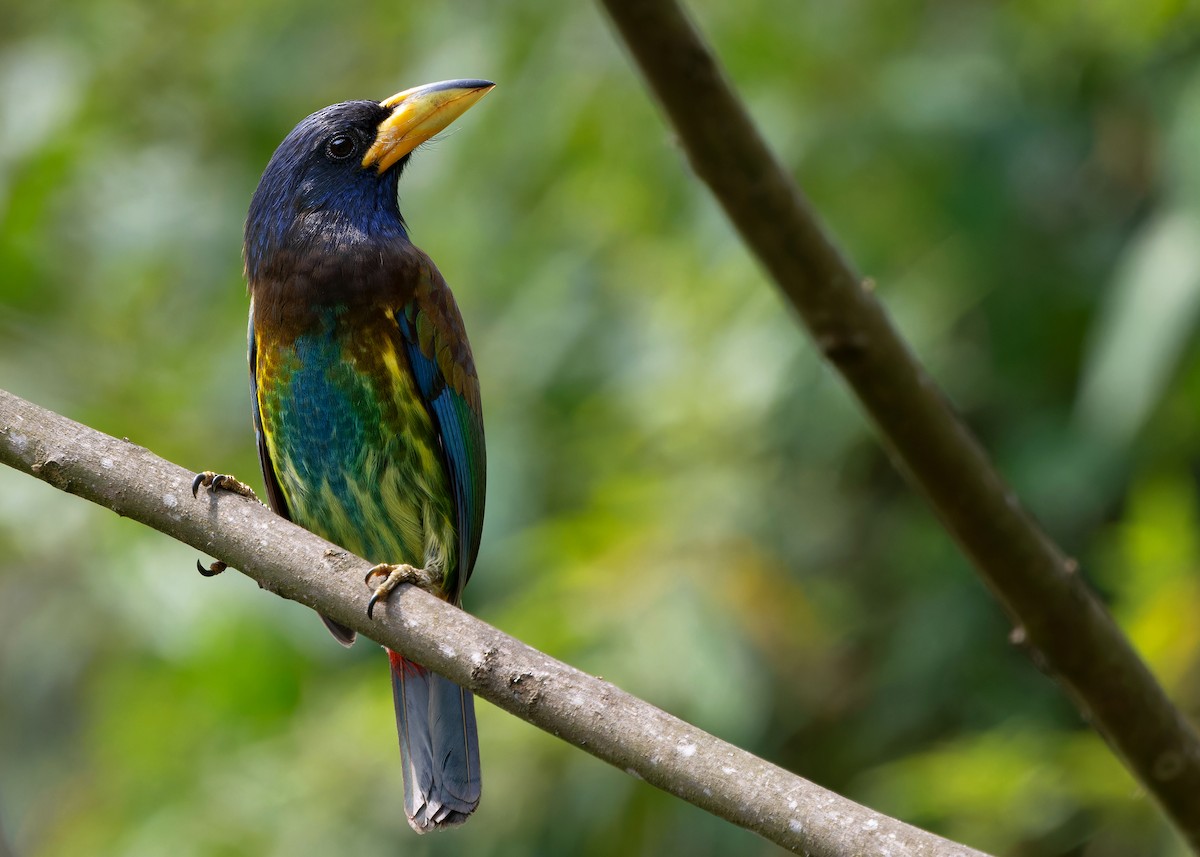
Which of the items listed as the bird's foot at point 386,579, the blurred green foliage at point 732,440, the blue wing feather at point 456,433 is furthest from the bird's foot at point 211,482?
the blurred green foliage at point 732,440

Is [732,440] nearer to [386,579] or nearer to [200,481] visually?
[386,579]

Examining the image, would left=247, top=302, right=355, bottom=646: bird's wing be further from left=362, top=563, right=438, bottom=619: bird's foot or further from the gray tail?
left=362, top=563, right=438, bottom=619: bird's foot

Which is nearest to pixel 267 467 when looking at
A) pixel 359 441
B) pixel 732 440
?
pixel 359 441

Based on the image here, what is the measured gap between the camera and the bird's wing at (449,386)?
3.14 meters

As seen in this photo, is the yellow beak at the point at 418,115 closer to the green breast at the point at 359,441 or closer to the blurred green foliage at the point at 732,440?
the green breast at the point at 359,441

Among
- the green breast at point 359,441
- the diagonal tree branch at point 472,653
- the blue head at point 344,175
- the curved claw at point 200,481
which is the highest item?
the blue head at point 344,175

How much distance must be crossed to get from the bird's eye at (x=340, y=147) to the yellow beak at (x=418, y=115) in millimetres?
42

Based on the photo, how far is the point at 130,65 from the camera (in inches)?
220

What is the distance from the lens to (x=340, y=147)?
11.0ft

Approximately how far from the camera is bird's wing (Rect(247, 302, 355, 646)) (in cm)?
327

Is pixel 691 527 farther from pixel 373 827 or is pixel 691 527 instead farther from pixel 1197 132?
pixel 1197 132

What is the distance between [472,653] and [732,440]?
234cm

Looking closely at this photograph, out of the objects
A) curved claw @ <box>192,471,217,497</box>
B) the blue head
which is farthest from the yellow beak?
curved claw @ <box>192,471,217,497</box>

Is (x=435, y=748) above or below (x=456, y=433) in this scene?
below
